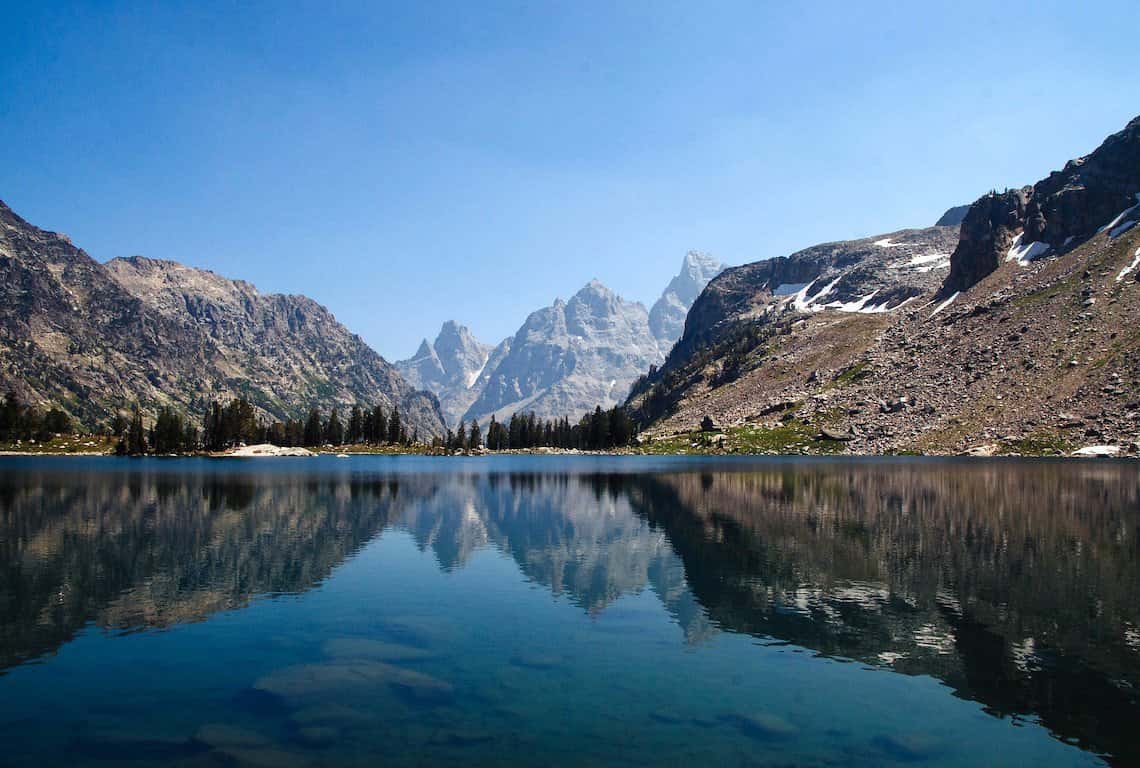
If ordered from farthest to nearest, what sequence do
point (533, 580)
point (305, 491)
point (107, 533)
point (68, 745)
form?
1. point (305, 491)
2. point (107, 533)
3. point (533, 580)
4. point (68, 745)

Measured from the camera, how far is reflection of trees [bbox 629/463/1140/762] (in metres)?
27.9

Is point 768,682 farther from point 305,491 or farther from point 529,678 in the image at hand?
point 305,491

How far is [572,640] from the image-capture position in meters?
34.3

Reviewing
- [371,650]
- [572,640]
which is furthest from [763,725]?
[371,650]

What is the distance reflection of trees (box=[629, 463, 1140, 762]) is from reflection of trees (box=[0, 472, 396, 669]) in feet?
96.2

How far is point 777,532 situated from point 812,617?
90.3 feet

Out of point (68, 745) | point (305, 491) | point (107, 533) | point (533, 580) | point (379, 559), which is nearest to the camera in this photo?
point (68, 745)

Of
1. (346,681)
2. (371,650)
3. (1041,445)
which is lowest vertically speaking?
(371,650)

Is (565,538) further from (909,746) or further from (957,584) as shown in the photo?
(909,746)

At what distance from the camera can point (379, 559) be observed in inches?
2164

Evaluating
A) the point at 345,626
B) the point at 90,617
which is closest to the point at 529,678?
the point at 345,626

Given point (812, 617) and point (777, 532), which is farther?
point (777, 532)

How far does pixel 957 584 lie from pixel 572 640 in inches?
997

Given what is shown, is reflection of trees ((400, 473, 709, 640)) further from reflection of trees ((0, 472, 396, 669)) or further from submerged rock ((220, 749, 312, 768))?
submerged rock ((220, 749, 312, 768))
